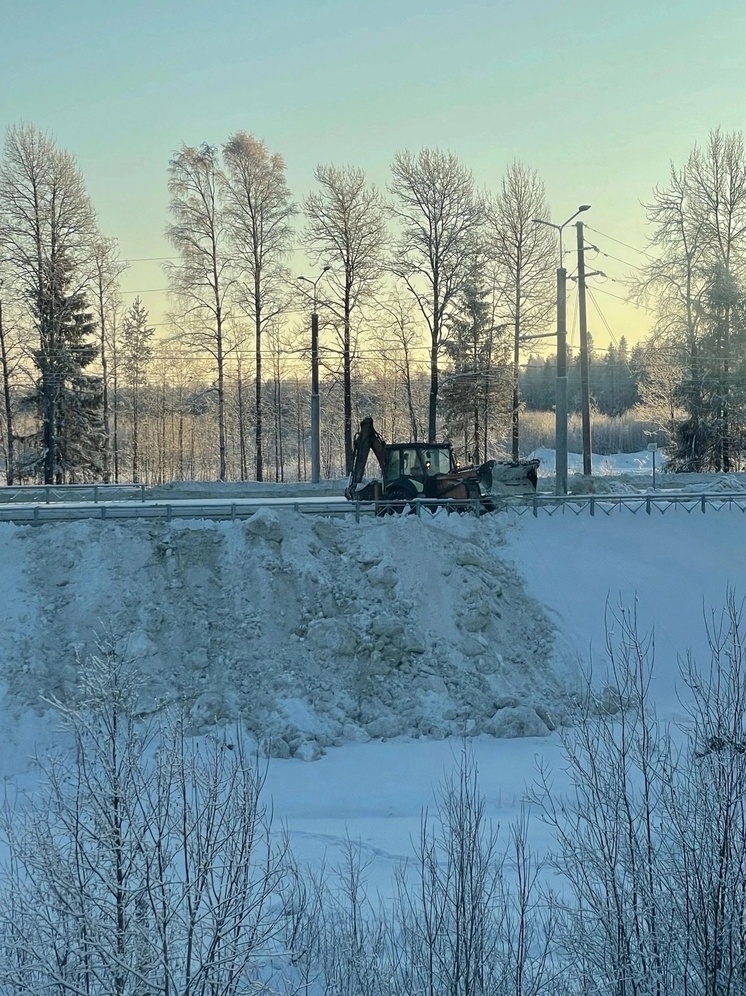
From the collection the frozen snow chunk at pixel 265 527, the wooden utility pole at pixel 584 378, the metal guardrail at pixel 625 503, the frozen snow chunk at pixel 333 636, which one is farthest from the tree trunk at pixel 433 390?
the frozen snow chunk at pixel 333 636

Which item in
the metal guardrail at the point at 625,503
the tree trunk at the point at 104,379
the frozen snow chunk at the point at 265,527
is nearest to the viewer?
the frozen snow chunk at the point at 265,527

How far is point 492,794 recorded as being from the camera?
12.5m

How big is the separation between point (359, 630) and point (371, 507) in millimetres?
3791

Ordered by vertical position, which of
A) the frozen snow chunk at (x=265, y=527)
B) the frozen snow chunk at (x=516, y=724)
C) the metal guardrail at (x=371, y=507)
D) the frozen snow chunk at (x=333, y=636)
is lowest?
the frozen snow chunk at (x=516, y=724)

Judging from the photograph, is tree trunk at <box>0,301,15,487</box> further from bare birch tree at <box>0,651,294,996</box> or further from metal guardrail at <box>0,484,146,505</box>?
bare birch tree at <box>0,651,294,996</box>

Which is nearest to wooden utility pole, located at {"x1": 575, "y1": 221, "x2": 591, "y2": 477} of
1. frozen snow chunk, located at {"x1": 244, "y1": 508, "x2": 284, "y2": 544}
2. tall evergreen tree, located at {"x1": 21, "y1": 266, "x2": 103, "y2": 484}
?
frozen snow chunk, located at {"x1": 244, "y1": 508, "x2": 284, "y2": 544}

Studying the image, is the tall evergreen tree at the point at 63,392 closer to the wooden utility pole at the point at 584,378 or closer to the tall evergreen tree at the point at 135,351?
the tall evergreen tree at the point at 135,351

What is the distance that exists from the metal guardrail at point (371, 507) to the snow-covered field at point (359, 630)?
471mm

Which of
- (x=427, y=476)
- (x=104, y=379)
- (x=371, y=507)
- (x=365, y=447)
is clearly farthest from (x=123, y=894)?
(x=104, y=379)

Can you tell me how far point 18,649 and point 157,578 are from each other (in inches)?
Result: 110

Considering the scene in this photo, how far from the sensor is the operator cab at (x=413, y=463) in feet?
69.4

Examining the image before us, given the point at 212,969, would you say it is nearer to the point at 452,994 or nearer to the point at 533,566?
the point at 452,994

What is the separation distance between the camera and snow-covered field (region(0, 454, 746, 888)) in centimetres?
1355

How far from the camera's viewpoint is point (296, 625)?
16078 millimetres
